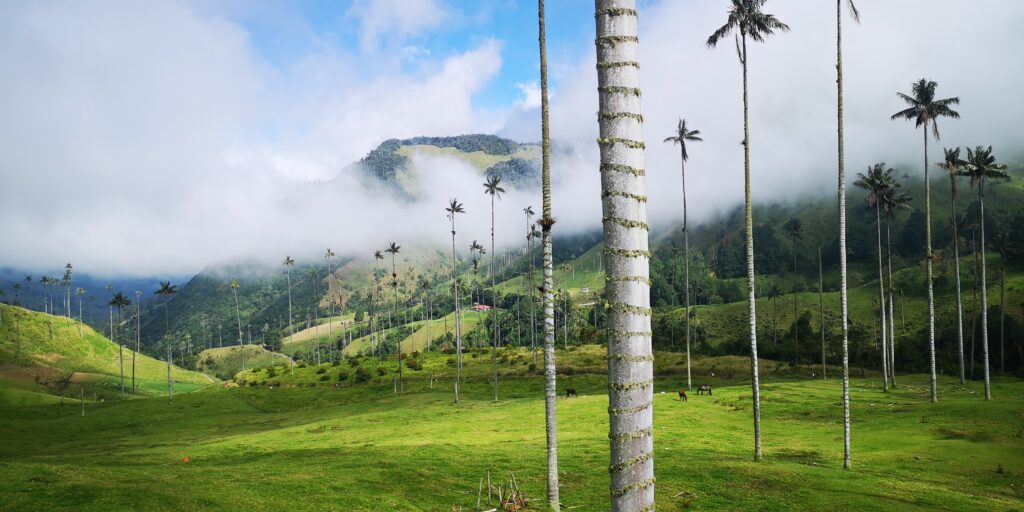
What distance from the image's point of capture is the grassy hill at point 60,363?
151 m

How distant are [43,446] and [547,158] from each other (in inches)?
2790

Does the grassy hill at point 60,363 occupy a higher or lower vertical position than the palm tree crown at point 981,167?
lower

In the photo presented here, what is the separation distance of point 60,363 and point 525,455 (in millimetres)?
191016

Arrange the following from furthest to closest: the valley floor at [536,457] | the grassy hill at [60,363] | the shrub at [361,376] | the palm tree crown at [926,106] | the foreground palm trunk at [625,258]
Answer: the grassy hill at [60,363] < the shrub at [361,376] < the palm tree crown at [926,106] < the valley floor at [536,457] < the foreground palm trunk at [625,258]

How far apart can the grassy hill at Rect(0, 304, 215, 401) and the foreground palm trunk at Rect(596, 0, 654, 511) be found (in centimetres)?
17297

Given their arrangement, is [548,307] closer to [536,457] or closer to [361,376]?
[536,457]

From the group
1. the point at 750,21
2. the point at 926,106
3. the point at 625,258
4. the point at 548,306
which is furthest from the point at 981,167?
the point at 625,258

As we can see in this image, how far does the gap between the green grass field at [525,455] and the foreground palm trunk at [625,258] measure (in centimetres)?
2195

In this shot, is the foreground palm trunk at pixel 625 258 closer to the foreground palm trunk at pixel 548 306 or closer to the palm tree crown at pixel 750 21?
the foreground palm trunk at pixel 548 306

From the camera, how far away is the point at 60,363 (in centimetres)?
17300

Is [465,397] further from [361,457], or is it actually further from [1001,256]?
[1001,256]

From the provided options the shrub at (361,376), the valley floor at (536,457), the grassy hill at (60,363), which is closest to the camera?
the valley floor at (536,457)

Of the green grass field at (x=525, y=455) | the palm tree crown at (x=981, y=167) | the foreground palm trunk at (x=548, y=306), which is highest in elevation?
the palm tree crown at (x=981, y=167)

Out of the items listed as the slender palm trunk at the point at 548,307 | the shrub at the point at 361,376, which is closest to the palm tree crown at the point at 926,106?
the slender palm trunk at the point at 548,307
